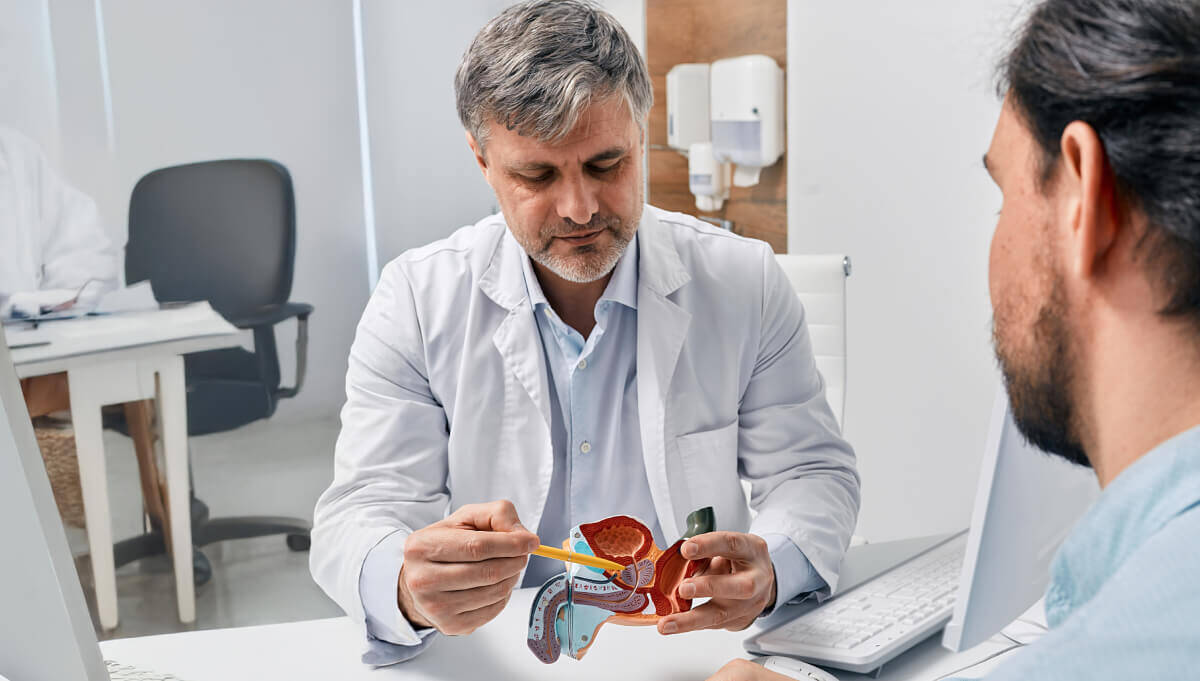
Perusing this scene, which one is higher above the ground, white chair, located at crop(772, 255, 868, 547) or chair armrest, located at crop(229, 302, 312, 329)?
white chair, located at crop(772, 255, 868, 547)

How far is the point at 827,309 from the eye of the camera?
197 cm

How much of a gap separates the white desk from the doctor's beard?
1992 mm

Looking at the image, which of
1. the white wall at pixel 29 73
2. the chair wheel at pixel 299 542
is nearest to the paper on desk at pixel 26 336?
the white wall at pixel 29 73

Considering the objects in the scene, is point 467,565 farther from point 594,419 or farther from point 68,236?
point 68,236

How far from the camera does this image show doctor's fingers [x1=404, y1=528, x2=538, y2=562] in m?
1.04

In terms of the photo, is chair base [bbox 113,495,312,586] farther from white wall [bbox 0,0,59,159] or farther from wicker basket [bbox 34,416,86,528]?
white wall [bbox 0,0,59,159]

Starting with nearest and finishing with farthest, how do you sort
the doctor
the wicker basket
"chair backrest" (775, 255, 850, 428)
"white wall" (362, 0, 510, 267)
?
1. the doctor
2. "chair backrest" (775, 255, 850, 428)
3. the wicker basket
4. "white wall" (362, 0, 510, 267)

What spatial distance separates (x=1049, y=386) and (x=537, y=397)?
3.05 feet

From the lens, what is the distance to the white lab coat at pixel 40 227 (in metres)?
3.49

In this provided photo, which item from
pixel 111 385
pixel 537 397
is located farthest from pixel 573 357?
pixel 111 385

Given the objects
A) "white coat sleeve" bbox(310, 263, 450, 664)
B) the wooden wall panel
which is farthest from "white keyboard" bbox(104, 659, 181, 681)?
the wooden wall panel

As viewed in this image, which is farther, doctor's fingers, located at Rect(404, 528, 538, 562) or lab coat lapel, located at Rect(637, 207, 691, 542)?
lab coat lapel, located at Rect(637, 207, 691, 542)

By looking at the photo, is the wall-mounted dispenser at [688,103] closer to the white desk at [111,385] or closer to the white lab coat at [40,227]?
the white desk at [111,385]

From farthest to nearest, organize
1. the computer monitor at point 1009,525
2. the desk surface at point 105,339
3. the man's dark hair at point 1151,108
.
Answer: the desk surface at point 105,339, the computer monitor at point 1009,525, the man's dark hair at point 1151,108
